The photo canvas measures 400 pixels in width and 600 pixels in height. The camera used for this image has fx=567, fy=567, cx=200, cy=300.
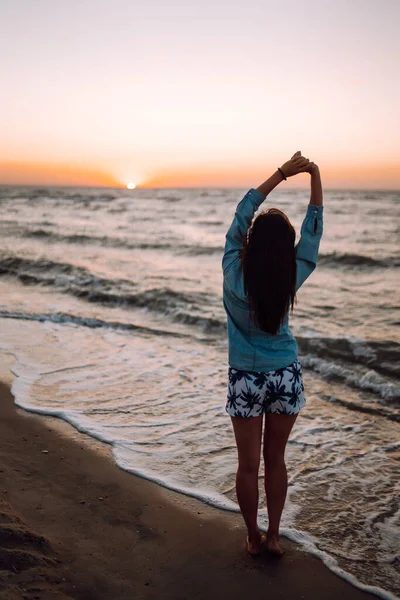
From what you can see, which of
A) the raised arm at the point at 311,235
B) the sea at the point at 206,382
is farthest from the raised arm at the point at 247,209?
the sea at the point at 206,382

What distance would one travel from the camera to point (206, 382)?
271 inches

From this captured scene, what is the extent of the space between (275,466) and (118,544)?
1067 mm

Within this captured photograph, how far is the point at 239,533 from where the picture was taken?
3.69 m

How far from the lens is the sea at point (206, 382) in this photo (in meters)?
4.07

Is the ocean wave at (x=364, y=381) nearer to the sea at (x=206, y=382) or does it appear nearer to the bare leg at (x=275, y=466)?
the sea at (x=206, y=382)

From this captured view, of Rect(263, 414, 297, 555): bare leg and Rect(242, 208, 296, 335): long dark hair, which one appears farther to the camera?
Rect(263, 414, 297, 555): bare leg

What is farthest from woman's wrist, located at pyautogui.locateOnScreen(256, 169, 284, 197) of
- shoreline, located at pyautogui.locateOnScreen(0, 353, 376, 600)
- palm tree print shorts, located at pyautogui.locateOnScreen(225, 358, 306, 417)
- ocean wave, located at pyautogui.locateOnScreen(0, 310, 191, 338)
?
ocean wave, located at pyautogui.locateOnScreen(0, 310, 191, 338)

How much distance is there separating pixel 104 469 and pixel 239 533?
4.24 ft

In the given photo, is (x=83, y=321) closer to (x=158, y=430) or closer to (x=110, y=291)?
(x=110, y=291)

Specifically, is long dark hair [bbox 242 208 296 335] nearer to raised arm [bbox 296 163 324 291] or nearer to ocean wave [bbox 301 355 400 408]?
raised arm [bbox 296 163 324 291]

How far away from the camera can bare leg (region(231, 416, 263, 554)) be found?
3.14 m

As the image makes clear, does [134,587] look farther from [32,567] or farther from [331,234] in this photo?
[331,234]

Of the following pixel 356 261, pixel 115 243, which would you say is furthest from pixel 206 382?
pixel 115 243

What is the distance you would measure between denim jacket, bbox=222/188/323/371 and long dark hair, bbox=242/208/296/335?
2.6 inches
